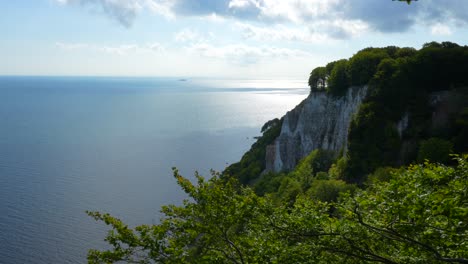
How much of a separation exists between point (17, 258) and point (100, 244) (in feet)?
30.0

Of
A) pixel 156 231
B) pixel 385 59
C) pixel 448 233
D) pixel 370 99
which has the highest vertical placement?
pixel 385 59

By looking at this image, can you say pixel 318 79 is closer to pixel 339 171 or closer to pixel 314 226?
pixel 339 171

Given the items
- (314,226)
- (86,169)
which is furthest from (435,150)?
(86,169)

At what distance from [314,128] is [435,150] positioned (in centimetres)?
2477

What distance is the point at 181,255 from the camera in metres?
10.7

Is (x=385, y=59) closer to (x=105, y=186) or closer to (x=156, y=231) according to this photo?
(x=156, y=231)

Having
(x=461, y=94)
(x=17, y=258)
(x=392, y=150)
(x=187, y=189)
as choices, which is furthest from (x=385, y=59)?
(x=17, y=258)

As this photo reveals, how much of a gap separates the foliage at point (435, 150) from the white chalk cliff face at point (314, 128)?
12061 millimetres

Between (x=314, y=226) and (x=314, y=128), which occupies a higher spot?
(x=314, y=226)

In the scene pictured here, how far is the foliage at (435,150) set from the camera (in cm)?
2825

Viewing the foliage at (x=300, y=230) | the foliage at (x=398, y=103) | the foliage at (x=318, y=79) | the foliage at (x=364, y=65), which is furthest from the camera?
the foliage at (x=318, y=79)

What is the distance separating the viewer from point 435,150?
28.8m

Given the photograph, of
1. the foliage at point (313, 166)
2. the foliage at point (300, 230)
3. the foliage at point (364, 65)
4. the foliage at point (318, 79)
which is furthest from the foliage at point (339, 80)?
the foliage at point (300, 230)

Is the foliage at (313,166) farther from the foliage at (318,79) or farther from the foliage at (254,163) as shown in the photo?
the foliage at (254,163)
